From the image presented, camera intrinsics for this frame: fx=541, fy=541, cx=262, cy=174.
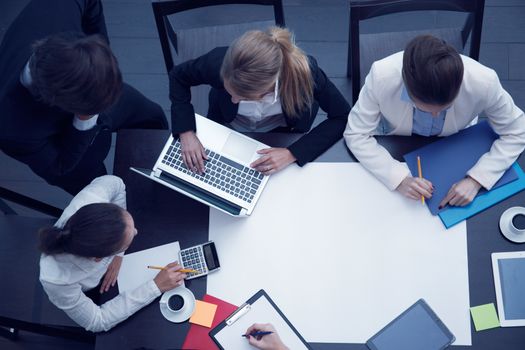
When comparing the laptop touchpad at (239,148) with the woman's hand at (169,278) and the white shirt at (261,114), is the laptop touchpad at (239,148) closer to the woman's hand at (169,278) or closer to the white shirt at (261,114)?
the white shirt at (261,114)

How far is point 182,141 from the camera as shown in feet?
5.79

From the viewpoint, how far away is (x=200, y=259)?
1.68 m

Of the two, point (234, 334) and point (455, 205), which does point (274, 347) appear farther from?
point (455, 205)

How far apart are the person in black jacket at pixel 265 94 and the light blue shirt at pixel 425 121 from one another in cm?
23

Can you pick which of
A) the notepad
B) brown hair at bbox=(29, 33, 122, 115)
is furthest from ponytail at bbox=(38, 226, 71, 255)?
the notepad

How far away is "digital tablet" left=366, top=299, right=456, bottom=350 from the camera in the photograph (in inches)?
61.6

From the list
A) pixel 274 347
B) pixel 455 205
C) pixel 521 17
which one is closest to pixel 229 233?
pixel 274 347

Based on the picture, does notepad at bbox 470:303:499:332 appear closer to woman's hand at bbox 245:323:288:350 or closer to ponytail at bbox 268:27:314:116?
woman's hand at bbox 245:323:288:350

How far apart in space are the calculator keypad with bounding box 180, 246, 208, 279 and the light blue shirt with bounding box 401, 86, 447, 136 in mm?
802

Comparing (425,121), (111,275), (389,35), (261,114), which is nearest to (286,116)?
(261,114)

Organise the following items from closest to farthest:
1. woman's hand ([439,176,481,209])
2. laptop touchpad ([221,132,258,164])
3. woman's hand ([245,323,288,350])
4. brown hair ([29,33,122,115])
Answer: brown hair ([29,33,122,115]), woman's hand ([245,323,288,350]), woman's hand ([439,176,481,209]), laptop touchpad ([221,132,258,164])

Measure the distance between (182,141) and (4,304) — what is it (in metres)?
0.82

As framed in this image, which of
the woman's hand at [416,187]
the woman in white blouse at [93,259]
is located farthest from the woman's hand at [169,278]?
the woman's hand at [416,187]

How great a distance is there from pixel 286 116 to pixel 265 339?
76cm
